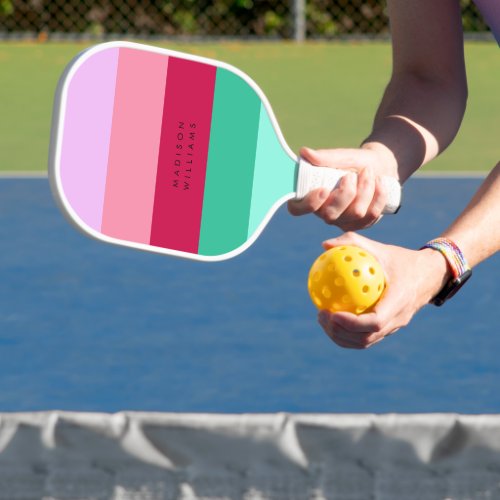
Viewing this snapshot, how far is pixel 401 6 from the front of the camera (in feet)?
8.45

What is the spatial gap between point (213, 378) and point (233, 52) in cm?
796

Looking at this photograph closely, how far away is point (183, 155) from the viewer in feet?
7.88

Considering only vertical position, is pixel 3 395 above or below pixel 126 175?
below

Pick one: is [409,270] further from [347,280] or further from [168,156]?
[168,156]

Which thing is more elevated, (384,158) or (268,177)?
(384,158)

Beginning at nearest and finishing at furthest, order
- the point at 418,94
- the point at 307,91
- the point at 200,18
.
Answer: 1. the point at 418,94
2. the point at 307,91
3. the point at 200,18

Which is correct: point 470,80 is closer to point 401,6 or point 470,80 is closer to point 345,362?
point 345,362

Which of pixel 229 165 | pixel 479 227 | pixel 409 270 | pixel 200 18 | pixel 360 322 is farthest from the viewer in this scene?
pixel 200 18

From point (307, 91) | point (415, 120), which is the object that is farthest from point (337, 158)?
point (307, 91)

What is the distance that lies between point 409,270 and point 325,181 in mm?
302

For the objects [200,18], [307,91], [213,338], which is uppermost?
[213,338]

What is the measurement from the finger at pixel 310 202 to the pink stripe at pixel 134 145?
0.25 metres

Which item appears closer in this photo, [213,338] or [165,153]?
[165,153]

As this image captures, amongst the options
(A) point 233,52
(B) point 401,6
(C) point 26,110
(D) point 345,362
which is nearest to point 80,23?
(A) point 233,52
